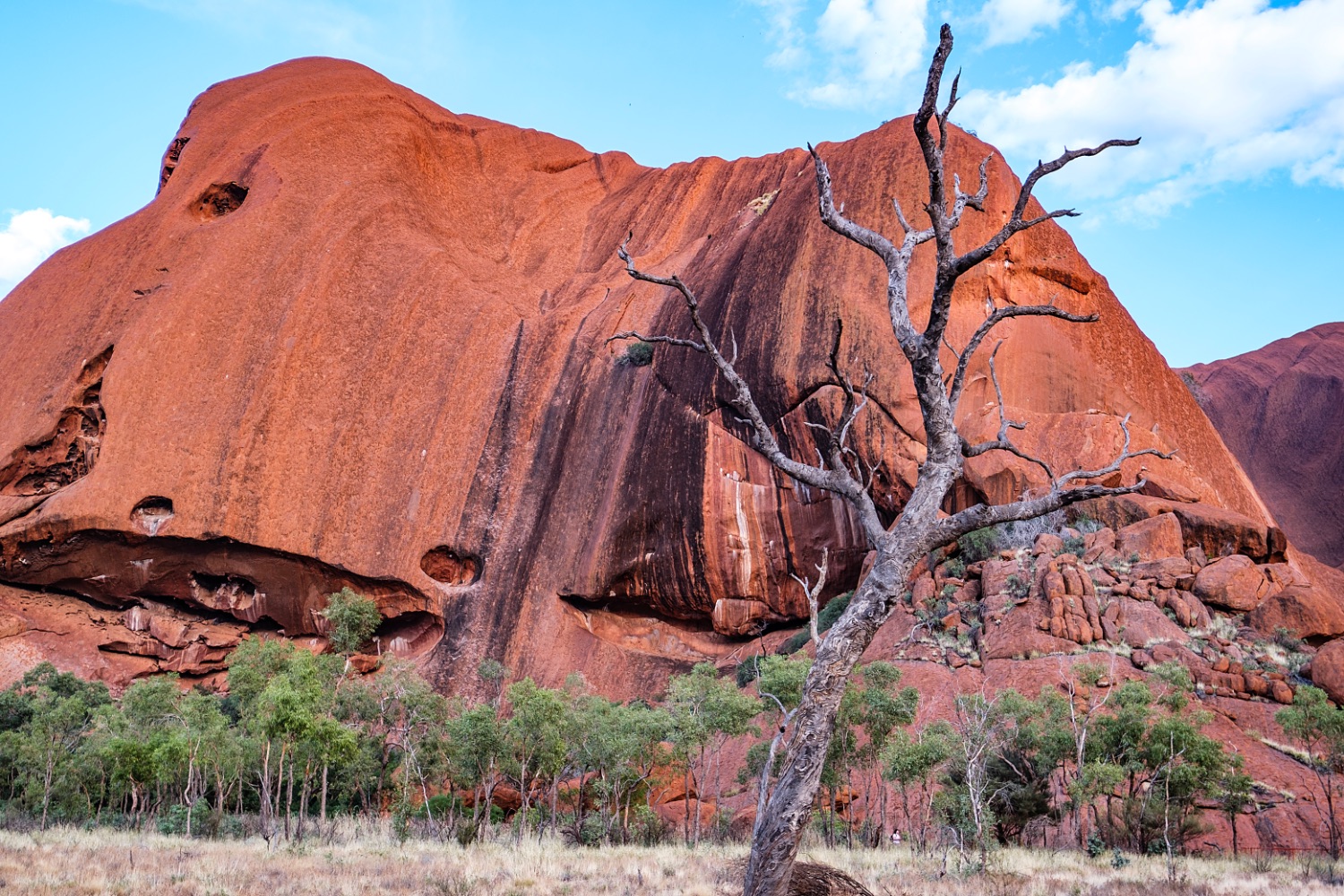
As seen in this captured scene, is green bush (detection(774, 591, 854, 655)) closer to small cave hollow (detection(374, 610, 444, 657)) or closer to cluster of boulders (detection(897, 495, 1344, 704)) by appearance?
cluster of boulders (detection(897, 495, 1344, 704))

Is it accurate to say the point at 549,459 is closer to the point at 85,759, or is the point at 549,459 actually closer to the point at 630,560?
the point at 630,560

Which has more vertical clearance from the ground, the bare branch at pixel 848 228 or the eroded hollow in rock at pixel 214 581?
the bare branch at pixel 848 228

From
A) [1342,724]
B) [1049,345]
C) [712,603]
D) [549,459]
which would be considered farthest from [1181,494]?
[549,459]

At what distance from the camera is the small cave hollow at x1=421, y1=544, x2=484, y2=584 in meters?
36.6

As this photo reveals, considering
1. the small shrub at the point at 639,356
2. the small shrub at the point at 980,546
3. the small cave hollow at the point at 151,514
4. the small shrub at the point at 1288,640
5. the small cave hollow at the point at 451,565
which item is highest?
the small shrub at the point at 639,356

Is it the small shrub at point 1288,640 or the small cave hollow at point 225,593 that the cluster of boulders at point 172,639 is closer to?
the small cave hollow at point 225,593

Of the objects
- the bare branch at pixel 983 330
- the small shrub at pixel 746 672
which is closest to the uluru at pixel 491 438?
the small shrub at pixel 746 672

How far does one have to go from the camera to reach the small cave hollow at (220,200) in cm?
4269

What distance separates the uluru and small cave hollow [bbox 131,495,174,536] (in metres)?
0.11

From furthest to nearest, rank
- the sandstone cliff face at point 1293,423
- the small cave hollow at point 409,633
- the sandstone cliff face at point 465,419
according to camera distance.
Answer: the sandstone cliff face at point 1293,423
the small cave hollow at point 409,633
the sandstone cliff face at point 465,419

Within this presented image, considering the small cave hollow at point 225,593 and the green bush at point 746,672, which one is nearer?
the green bush at point 746,672

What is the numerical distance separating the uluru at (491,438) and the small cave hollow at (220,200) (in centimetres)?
9

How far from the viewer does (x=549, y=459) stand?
1523 inches

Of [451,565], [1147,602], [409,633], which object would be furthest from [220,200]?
[1147,602]
